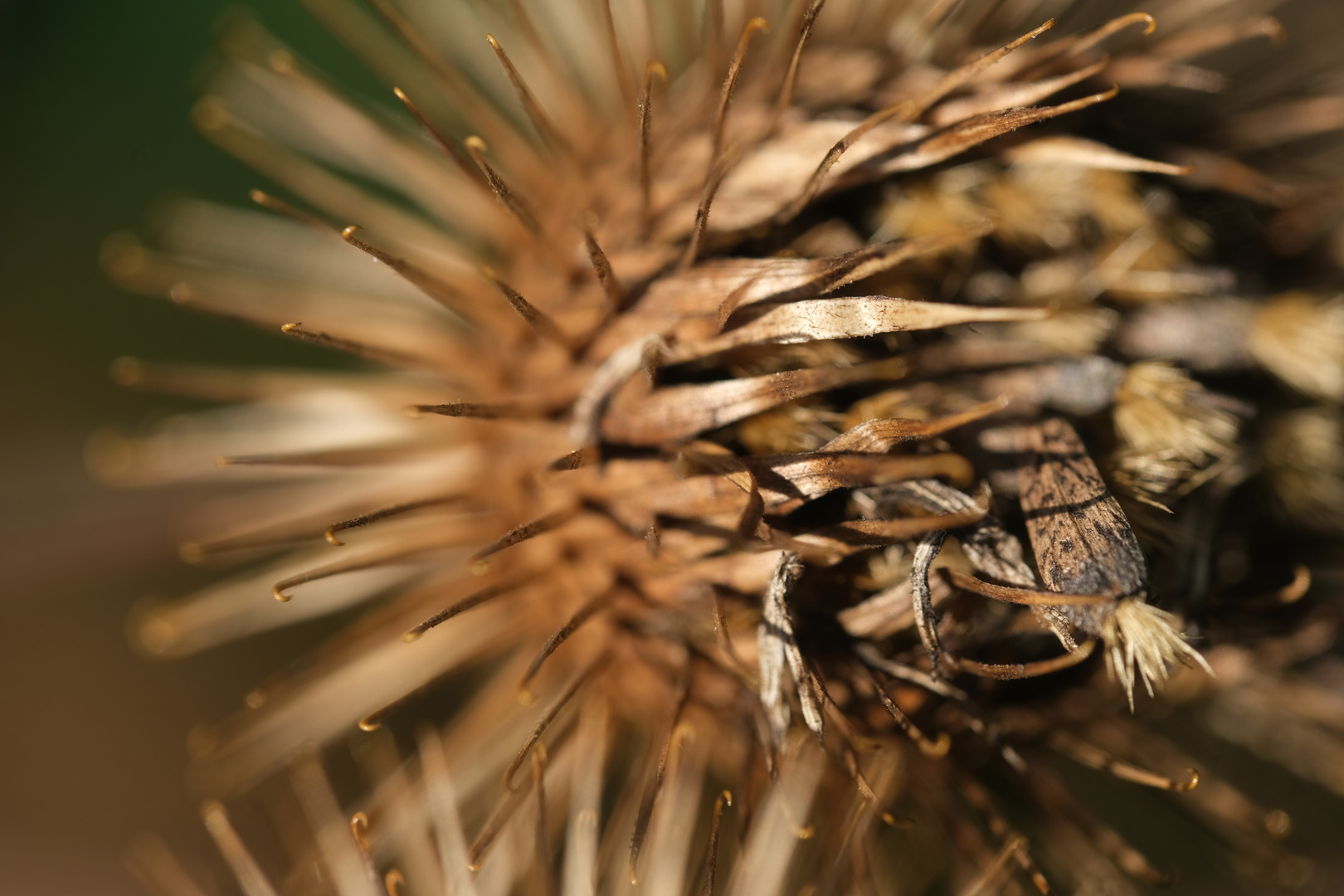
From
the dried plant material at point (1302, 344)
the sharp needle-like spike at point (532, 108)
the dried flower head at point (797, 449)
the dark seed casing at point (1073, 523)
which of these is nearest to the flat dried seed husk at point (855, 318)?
the dried flower head at point (797, 449)

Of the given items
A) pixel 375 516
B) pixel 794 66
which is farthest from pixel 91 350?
pixel 794 66

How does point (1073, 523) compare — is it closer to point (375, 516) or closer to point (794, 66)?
point (794, 66)

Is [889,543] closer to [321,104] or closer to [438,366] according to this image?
[438,366]

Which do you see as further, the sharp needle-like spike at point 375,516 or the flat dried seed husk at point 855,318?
the sharp needle-like spike at point 375,516

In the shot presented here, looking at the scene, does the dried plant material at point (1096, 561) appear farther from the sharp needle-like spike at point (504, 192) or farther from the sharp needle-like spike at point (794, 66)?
the sharp needle-like spike at point (504, 192)

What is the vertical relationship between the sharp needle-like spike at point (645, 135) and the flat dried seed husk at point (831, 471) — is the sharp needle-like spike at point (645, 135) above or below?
above

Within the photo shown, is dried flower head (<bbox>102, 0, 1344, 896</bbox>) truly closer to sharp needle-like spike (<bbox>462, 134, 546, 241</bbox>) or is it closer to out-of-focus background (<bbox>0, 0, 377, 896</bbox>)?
sharp needle-like spike (<bbox>462, 134, 546, 241</bbox>)

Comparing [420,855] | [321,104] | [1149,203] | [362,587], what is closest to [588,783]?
[420,855]

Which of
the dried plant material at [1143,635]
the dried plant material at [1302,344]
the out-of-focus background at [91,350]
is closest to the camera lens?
the dried plant material at [1143,635]
